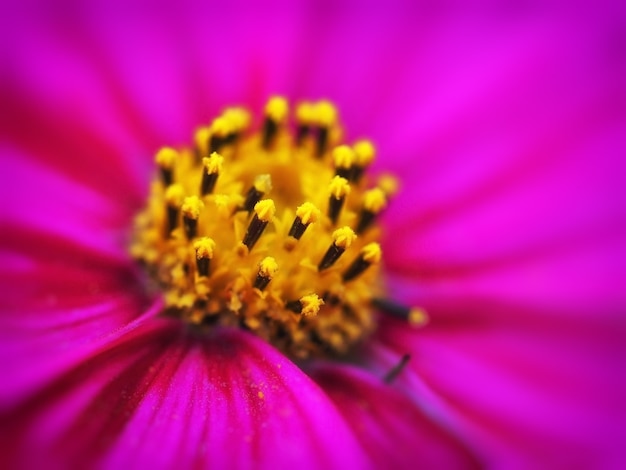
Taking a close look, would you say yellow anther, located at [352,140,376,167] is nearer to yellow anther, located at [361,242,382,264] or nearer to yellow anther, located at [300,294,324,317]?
yellow anther, located at [361,242,382,264]

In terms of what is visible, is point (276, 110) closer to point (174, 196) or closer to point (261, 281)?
point (174, 196)

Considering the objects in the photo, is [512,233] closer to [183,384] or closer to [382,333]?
[382,333]

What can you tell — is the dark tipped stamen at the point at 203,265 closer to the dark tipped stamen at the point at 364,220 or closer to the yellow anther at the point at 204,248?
the yellow anther at the point at 204,248

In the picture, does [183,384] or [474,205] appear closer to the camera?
[183,384]

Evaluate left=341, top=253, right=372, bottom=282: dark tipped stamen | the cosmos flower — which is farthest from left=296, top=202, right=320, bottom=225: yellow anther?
the cosmos flower

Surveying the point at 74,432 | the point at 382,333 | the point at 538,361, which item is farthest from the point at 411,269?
the point at 74,432

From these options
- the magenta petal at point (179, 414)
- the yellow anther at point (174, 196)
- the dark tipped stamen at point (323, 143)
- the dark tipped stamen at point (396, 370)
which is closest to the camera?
the magenta petal at point (179, 414)

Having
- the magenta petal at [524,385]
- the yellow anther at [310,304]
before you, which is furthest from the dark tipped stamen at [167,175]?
the magenta petal at [524,385]
